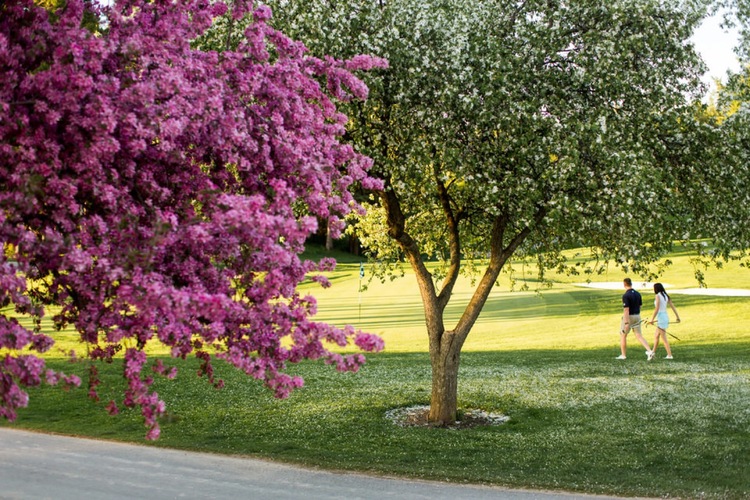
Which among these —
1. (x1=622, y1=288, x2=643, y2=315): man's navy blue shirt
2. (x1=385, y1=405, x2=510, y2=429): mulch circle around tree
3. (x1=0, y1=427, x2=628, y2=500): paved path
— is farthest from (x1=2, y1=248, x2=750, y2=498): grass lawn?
(x1=622, y1=288, x2=643, y2=315): man's navy blue shirt

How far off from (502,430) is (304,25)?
7.61m

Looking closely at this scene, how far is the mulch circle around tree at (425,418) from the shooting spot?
Answer: 15.8 meters

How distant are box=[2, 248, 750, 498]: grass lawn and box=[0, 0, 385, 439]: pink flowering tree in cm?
101

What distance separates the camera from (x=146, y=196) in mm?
6730

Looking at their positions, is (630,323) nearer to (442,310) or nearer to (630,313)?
(630,313)

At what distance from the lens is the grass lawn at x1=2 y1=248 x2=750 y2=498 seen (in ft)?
40.5

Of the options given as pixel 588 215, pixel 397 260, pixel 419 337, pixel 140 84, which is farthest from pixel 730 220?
pixel 419 337

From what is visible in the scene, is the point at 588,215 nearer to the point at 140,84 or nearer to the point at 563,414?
the point at 563,414

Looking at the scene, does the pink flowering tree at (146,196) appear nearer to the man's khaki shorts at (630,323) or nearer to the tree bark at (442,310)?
the tree bark at (442,310)

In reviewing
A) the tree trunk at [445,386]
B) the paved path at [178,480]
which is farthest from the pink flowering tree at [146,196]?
the tree trunk at [445,386]

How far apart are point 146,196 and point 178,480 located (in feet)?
18.6

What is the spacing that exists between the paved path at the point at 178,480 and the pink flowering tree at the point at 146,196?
376cm

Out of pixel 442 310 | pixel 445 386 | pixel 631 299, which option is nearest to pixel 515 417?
pixel 445 386

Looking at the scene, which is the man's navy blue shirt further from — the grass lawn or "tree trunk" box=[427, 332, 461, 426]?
"tree trunk" box=[427, 332, 461, 426]
